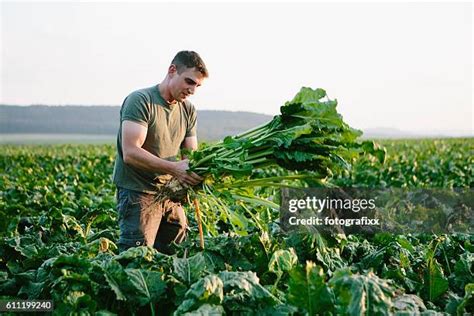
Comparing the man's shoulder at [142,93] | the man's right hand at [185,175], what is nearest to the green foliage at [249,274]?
the man's right hand at [185,175]

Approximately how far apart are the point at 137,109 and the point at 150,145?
380mm

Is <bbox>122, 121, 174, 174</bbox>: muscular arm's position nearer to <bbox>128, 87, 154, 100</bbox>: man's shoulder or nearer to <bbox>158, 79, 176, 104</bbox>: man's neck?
<bbox>128, 87, 154, 100</bbox>: man's shoulder

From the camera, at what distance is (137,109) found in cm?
489

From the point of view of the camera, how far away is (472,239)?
5379 millimetres

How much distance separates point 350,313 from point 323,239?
1.52 metres

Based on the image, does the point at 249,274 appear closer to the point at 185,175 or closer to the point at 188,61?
the point at 185,175

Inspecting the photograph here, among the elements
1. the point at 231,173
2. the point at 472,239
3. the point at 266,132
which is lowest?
the point at 472,239

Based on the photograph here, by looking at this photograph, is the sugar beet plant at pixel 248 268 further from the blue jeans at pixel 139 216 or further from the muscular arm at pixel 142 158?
the blue jeans at pixel 139 216

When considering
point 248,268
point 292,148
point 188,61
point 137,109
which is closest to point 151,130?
point 137,109

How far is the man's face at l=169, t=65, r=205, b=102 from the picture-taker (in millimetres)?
4957

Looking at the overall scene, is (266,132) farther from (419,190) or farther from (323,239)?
(419,190)

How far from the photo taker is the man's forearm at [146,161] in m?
4.68

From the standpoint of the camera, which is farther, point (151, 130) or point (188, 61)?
point (151, 130)

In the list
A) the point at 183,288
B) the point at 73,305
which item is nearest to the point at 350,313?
the point at 183,288
